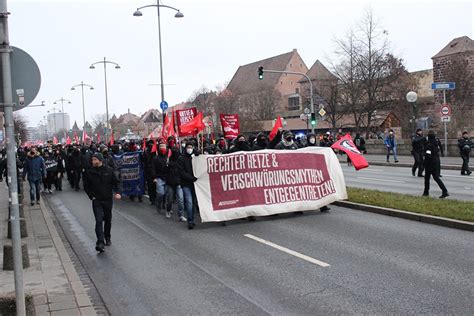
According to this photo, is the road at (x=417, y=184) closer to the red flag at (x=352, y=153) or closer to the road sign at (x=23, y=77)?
the red flag at (x=352, y=153)

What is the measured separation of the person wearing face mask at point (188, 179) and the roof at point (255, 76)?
321 feet

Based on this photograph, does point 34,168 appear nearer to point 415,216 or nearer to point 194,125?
point 194,125

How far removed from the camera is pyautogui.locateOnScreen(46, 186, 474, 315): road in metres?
5.82

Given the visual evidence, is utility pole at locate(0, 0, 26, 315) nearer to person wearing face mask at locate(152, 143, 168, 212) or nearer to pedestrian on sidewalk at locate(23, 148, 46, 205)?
person wearing face mask at locate(152, 143, 168, 212)

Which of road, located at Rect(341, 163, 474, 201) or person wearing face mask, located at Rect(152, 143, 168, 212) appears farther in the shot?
road, located at Rect(341, 163, 474, 201)

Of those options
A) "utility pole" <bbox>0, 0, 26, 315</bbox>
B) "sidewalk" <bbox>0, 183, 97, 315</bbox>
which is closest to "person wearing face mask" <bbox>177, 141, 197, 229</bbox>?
"sidewalk" <bbox>0, 183, 97, 315</bbox>

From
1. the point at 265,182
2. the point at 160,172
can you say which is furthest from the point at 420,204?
the point at 160,172

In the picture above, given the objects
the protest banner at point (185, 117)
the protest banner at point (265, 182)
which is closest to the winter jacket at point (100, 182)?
the protest banner at point (265, 182)

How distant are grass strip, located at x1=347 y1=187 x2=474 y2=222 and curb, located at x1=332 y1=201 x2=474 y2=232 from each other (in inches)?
7.2

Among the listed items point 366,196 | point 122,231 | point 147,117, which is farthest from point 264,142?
point 147,117

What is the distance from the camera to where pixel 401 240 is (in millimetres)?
8695

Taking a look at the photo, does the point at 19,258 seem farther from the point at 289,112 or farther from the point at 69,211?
the point at 289,112

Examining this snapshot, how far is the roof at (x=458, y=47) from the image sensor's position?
76.1 m

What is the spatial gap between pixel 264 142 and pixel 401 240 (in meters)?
5.83
